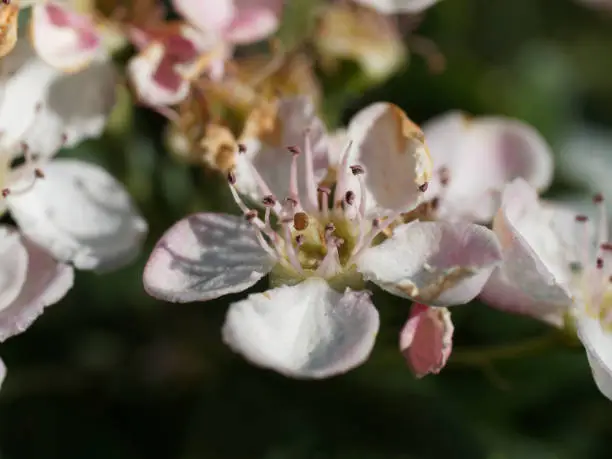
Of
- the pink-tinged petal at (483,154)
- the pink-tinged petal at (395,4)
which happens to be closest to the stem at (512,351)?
the pink-tinged petal at (483,154)

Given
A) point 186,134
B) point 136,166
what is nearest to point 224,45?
point 186,134

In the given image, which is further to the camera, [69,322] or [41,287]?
Result: [69,322]

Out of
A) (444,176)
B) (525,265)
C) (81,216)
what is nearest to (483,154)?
(444,176)

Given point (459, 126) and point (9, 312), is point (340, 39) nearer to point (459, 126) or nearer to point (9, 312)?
point (459, 126)

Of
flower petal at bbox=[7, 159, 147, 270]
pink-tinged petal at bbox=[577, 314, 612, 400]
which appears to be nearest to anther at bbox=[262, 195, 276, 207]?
flower petal at bbox=[7, 159, 147, 270]

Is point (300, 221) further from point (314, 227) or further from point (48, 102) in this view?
point (48, 102)
